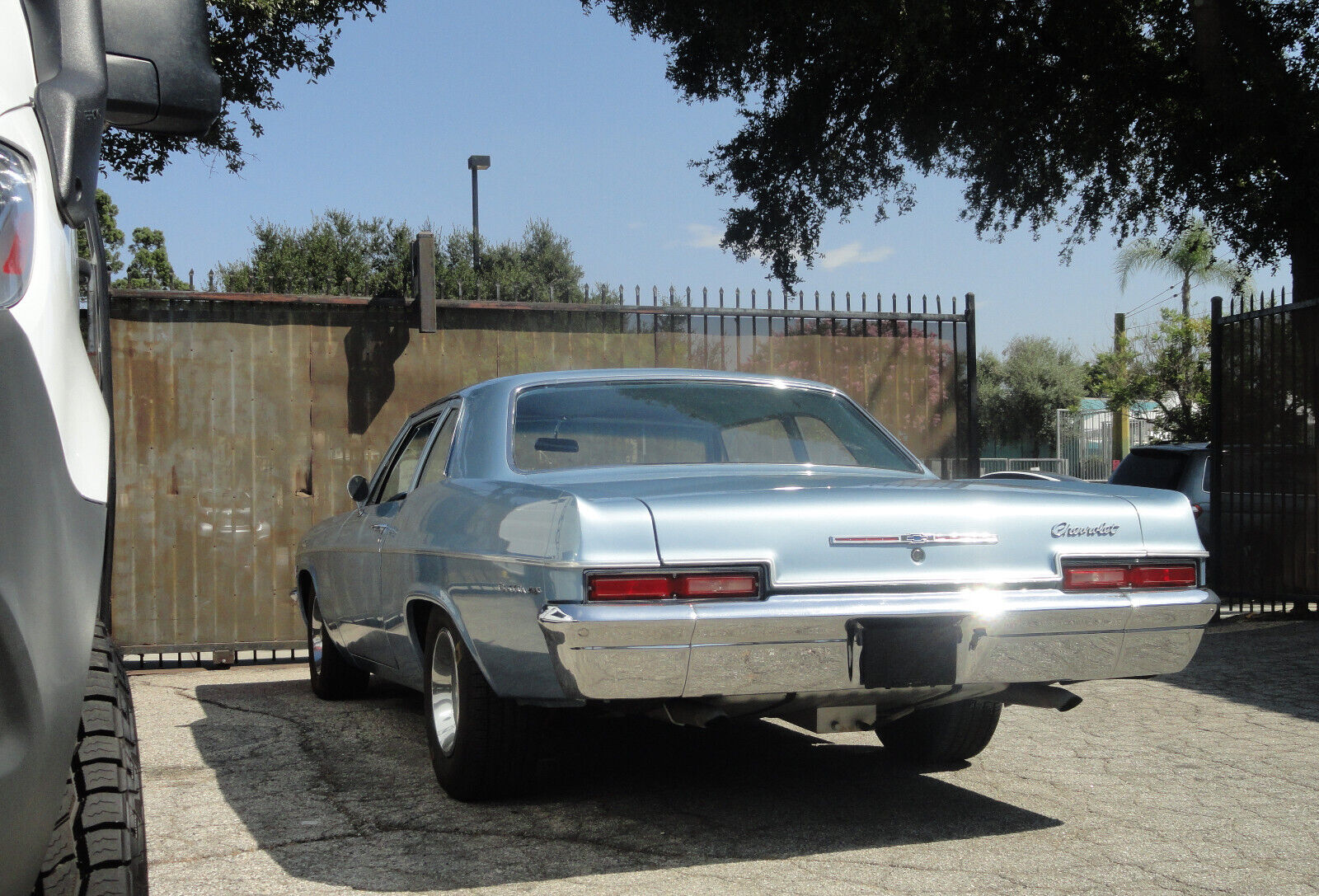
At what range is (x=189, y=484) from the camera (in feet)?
27.4

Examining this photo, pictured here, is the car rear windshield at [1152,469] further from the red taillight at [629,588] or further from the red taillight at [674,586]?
the red taillight at [629,588]

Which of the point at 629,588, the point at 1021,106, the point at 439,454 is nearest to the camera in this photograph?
the point at 629,588

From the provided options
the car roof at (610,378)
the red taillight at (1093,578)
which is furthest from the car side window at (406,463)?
the red taillight at (1093,578)

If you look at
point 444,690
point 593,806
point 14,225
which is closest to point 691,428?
point 444,690

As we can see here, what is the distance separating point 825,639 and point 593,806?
50.4 inches

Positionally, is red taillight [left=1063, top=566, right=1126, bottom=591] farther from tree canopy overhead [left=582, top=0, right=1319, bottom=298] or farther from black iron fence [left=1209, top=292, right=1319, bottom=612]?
tree canopy overhead [left=582, top=0, right=1319, bottom=298]

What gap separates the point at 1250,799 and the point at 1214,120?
10.0 m

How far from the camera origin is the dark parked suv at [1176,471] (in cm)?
1135

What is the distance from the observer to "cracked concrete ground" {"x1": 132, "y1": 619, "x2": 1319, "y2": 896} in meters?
3.55

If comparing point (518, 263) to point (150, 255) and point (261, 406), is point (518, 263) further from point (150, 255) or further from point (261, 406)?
point (261, 406)

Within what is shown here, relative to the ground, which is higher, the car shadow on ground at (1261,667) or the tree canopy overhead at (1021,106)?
the tree canopy overhead at (1021,106)

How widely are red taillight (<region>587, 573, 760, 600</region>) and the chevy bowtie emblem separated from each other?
29 centimetres

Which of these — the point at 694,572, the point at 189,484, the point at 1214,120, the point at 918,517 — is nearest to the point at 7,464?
the point at 694,572

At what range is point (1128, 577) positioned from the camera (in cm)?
384
